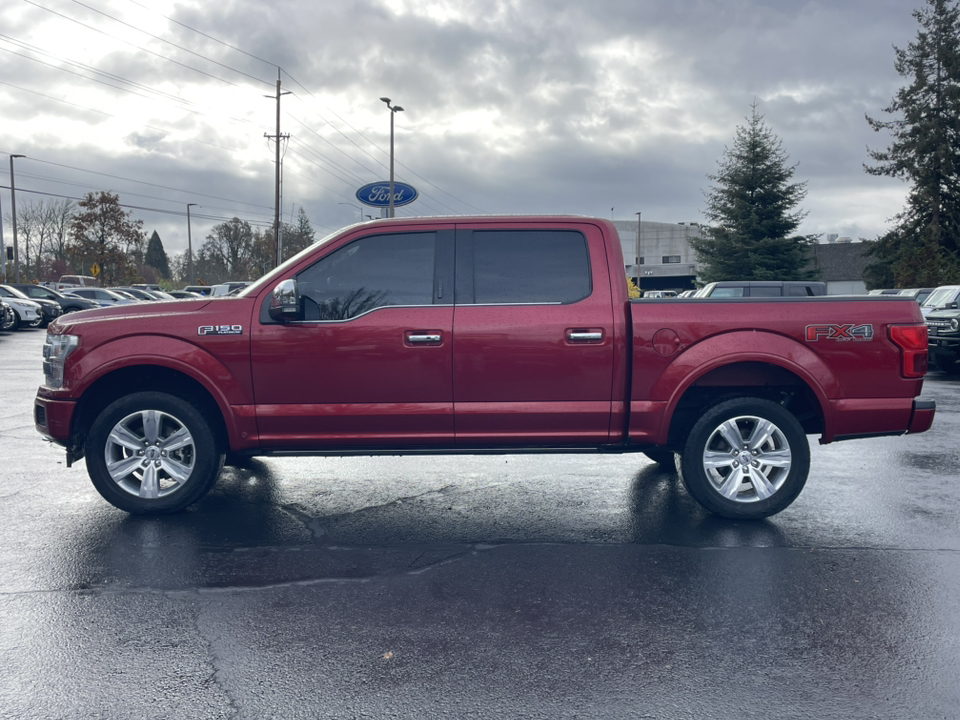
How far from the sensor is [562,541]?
208 inches

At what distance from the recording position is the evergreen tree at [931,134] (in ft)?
157

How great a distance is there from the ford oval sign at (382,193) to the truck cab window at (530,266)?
103ft

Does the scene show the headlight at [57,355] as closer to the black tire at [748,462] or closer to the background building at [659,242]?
the black tire at [748,462]

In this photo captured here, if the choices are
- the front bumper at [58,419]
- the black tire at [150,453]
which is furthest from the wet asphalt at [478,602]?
the front bumper at [58,419]

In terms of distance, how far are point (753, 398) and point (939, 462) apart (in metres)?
3.20

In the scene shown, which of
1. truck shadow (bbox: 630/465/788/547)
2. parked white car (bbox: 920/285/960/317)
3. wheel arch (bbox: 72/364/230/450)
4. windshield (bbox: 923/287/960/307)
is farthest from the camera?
windshield (bbox: 923/287/960/307)

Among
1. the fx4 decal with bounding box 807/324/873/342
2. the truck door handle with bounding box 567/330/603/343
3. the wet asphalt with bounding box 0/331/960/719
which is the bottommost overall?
the wet asphalt with bounding box 0/331/960/719

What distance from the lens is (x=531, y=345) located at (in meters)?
5.54

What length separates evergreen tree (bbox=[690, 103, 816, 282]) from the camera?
128ft

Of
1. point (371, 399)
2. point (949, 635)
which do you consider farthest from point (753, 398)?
point (371, 399)

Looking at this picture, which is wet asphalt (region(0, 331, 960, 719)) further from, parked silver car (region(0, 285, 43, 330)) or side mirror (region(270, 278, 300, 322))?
parked silver car (region(0, 285, 43, 330))

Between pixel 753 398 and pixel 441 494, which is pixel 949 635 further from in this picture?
pixel 441 494

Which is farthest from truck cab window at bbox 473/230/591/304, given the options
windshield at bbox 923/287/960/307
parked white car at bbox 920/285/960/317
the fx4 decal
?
windshield at bbox 923/287/960/307

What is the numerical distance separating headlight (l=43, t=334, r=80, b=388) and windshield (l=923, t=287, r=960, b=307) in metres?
16.8
